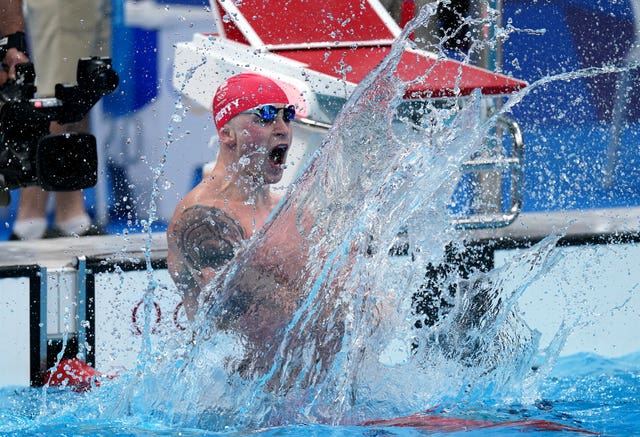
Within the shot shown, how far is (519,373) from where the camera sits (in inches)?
137

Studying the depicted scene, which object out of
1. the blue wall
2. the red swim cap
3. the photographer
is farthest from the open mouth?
the blue wall

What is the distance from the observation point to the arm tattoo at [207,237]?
3393 mm

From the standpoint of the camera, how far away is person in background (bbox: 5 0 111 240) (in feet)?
15.3

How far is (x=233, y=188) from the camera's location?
11.6 feet

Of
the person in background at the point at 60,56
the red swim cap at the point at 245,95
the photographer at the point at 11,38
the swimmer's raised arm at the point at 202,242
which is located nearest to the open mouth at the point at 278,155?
the red swim cap at the point at 245,95

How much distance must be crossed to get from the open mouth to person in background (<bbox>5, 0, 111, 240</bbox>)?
1250mm

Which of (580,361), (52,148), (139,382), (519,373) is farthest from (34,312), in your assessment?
(580,361)

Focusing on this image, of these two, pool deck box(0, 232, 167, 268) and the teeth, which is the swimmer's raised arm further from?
pool deck box(0, 232, 167, 268)

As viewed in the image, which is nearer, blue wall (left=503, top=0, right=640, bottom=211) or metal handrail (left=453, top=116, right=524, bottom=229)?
metal handrail (left=453, top=116, right=524, bottom=229)

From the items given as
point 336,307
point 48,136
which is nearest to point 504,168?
point 336,307

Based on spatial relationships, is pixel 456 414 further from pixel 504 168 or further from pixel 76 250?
pixel 76 250

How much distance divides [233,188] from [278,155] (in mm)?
258

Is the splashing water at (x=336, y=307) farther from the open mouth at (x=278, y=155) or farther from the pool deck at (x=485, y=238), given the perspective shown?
the pool deck at (x=485, y=238)

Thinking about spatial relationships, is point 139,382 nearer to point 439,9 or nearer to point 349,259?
point 349,259
